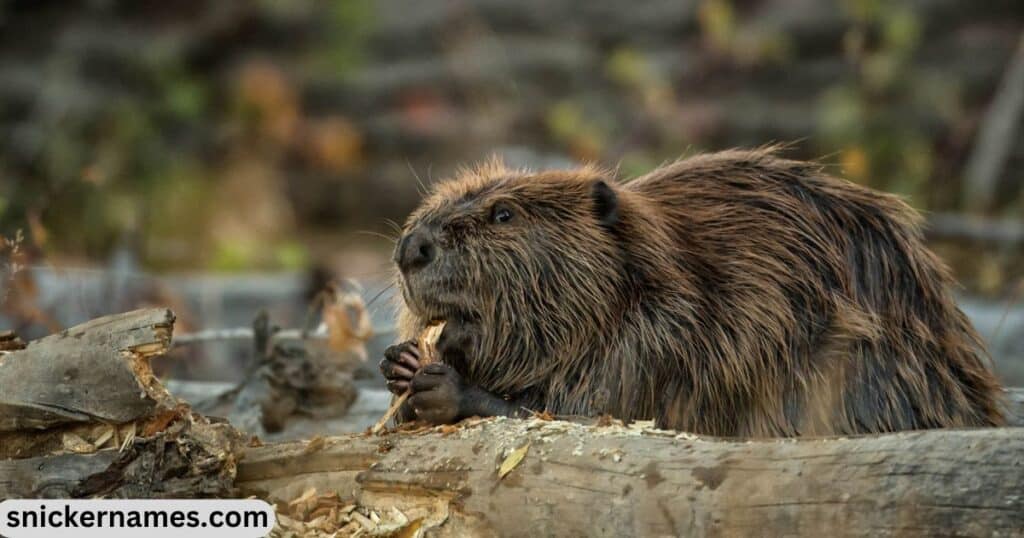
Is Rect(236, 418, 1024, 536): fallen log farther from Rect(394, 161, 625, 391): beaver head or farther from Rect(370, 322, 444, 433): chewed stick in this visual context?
Rect(394, 161, 625, 391): beaver head

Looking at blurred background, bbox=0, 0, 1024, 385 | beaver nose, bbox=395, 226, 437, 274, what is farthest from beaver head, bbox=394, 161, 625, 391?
blurred background, bbox=0, 0, 1024, 385

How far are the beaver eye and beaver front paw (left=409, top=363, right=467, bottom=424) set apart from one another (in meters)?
0.50

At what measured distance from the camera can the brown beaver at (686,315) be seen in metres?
3.54

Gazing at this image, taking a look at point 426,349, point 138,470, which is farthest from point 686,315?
point 138,470

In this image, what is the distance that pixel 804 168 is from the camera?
398 centimetres

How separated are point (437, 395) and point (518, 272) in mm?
459

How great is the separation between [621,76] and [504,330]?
8.53 m

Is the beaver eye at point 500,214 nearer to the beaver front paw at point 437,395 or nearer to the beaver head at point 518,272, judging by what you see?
the beaver head at point 518,272

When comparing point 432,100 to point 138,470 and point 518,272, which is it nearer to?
point 518,272

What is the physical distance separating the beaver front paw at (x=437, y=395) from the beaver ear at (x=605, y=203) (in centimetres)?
64

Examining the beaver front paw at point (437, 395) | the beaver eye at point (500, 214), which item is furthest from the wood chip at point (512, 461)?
the beaver eye at point (500, 214)

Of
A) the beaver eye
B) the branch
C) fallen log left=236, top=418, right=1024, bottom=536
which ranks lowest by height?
fallen log left=236, top=418, right=1024, bottom=536

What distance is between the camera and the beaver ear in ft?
12.3

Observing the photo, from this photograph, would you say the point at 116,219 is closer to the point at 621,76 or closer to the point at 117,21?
the point at 117,21
